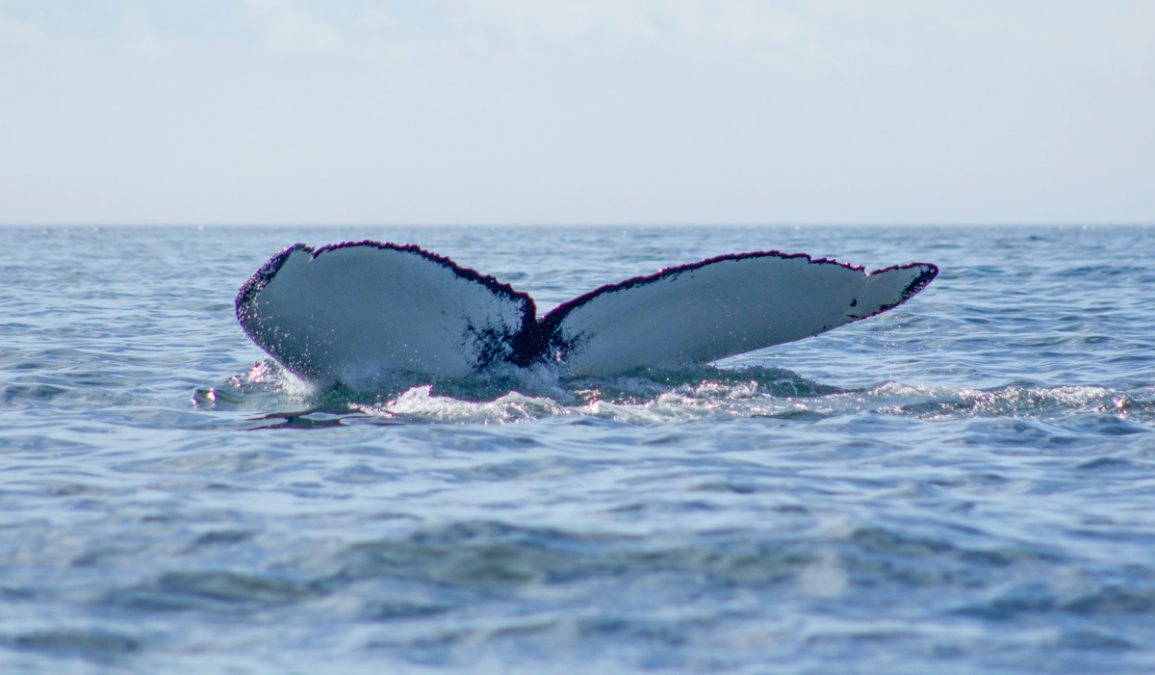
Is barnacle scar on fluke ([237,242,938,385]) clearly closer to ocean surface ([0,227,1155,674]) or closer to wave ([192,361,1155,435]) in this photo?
wave ([192,361,1155,435])

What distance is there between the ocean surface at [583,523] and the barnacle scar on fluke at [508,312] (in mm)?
307

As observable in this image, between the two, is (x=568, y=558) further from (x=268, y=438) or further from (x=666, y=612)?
(x=268, y=438)

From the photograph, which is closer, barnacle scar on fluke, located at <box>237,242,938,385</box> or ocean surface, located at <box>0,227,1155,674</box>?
ocean surface, located at <box>0,227,1155,674</box>

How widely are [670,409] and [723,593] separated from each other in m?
3.23

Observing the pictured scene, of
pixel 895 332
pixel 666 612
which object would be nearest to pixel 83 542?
pixel 666 612

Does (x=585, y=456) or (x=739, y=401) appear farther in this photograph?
(x=739, y=401)

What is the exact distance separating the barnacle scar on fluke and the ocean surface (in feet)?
1.01

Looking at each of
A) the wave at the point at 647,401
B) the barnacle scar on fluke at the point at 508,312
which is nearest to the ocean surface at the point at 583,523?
the wave at the point at 647,401

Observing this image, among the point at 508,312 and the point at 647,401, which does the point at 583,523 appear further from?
the point at 647,401

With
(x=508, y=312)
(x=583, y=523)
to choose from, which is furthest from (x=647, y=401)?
(x=583, y=523)

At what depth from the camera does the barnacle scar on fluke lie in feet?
21.5

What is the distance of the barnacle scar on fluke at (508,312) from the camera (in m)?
6.55

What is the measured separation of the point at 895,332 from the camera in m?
13.8

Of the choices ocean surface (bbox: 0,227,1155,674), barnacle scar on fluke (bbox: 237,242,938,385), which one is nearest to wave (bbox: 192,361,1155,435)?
ocean surface (bbox: 0,227,1155,674)
